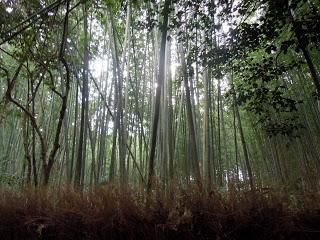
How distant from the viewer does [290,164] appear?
6.65 m

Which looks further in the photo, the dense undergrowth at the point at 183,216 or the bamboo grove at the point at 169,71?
the bamboo grove at the point at 169,71

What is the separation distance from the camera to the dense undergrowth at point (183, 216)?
6.28ft

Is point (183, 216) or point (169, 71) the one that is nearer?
point (183, 216)

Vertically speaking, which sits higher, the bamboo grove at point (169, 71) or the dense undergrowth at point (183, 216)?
the bamboo grove at point (169, 71)

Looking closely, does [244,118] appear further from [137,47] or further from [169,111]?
[169,111]

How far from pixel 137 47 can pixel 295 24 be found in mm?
4423

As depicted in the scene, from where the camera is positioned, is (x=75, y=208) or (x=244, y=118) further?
(x=244, y=118)

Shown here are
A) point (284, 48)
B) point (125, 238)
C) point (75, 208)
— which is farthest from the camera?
point (284, 48)

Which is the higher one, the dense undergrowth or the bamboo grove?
the bamboo grove

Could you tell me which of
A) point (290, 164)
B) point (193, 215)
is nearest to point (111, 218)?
point (193, 215)

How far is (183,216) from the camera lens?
6.28ft

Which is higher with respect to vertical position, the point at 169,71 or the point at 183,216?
the point at 169,71

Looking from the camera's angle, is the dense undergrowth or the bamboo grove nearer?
the dense undergrowth

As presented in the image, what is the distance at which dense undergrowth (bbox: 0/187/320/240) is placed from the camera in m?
1.91
